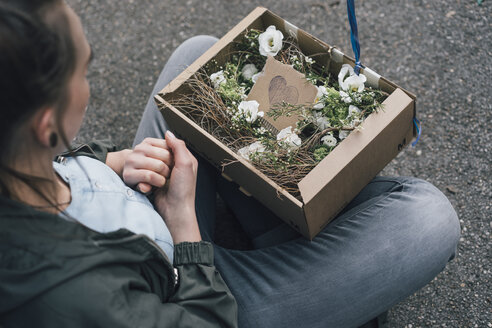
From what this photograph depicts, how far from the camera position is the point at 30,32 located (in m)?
0.66

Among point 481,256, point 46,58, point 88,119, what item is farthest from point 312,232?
point 88,119

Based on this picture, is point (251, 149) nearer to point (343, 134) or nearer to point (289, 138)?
point (289, 138)

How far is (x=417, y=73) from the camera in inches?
75.2

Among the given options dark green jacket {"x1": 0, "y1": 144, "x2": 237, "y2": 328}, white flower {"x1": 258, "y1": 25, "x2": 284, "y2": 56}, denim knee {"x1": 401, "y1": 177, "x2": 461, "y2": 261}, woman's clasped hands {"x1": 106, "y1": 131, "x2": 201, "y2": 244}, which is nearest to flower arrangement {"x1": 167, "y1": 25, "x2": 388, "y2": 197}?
white flower {"x1": 258, "y1": 25, "x2": 284, "y2": 56}

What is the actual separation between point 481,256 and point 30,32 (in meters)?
1.59

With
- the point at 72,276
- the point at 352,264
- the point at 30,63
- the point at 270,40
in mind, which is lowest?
the point at 352,264

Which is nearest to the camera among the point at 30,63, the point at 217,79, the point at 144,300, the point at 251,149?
the point at 30,63

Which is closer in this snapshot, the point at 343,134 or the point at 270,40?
the point at 343,134

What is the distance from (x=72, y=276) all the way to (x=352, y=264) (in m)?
0.66

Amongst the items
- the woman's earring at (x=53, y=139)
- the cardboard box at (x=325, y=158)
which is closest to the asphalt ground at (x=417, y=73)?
the cardboard box at (x=325, y=158)

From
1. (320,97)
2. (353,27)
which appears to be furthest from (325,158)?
(353,27)

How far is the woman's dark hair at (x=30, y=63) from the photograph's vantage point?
0.64 metres

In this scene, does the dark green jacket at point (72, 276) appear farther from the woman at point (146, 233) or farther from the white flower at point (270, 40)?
the white flower at point (270, 40)

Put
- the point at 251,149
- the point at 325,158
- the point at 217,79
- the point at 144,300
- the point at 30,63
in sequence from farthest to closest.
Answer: the point at 217,79
the point at 251,149
the point at 325,158
the point at 144,300
the point at 30,63
